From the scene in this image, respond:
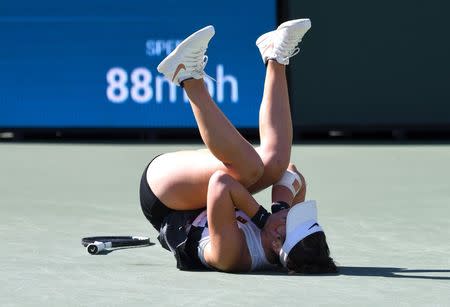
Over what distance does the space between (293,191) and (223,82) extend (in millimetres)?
8058

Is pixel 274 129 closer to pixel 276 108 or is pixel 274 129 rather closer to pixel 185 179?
pixel 276 108

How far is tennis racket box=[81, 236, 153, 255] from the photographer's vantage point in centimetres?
649

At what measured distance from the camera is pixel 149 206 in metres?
6.20

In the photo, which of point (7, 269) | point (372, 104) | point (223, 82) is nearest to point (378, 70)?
point (372, 104)

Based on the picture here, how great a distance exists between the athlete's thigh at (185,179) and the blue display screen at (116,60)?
26.1 ft

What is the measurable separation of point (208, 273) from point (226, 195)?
1.36 feet

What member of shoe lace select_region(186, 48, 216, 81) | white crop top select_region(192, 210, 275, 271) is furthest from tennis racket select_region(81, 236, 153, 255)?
shoe lace select_region(186, 48, 216, 81)

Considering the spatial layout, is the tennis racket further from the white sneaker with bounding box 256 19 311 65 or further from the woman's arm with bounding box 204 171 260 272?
the white sneaker with bounding box 256 19 311 65

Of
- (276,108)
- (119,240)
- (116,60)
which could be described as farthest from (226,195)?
(116,60)

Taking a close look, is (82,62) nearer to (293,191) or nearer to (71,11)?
(71,11)

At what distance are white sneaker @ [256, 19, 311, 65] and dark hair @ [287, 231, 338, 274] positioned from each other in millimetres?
1117

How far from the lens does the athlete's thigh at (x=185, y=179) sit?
601 cm

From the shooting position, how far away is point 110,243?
261 inches

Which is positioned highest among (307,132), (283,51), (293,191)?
(283,51)
